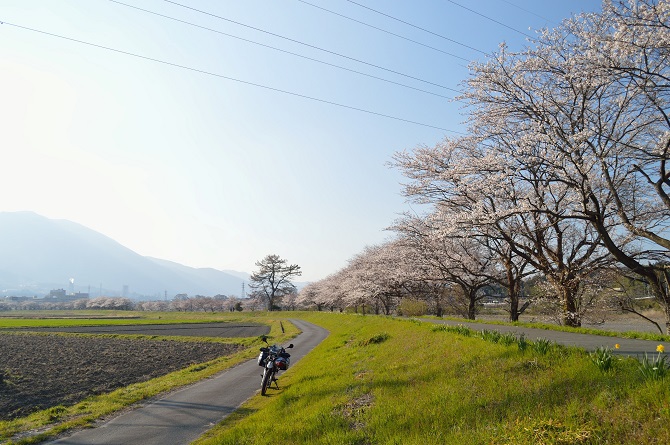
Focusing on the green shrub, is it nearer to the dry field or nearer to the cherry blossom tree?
the cherry blossom tree

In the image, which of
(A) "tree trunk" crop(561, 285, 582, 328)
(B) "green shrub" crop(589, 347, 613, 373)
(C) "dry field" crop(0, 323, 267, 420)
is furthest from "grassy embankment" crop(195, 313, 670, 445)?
(A) "tree trunk" crop(561, 285, 582, 328)

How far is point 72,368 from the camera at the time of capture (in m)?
21.3

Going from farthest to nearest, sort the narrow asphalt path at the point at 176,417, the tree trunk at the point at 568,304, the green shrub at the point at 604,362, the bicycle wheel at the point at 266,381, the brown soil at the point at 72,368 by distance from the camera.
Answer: the tree trunk at the point at 568,304, the brown soil at the point at 72,368, the bicycle wheel at the point at 266,381, the narrow asphalt path at the point at 176,417, the green shrub at the point at 604,362

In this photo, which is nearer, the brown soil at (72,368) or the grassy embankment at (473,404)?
the grassy embankment at (473,404)

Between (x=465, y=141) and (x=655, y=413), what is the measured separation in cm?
1707

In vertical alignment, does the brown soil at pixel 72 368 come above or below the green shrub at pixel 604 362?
below

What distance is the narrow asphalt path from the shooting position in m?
9.02

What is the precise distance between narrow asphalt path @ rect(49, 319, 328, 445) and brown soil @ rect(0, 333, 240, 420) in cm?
389

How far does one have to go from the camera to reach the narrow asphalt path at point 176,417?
9.02 metres

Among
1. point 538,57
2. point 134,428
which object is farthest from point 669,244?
point 134,428

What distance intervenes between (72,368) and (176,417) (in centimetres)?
1462

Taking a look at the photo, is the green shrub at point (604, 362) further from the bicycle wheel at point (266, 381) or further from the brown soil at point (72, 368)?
the brown soil at point (72, 368)

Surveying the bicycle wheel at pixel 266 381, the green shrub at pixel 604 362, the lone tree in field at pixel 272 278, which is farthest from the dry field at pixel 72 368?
the lone tree in field at pixel 272 278

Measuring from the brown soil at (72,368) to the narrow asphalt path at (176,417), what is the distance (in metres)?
3.89
